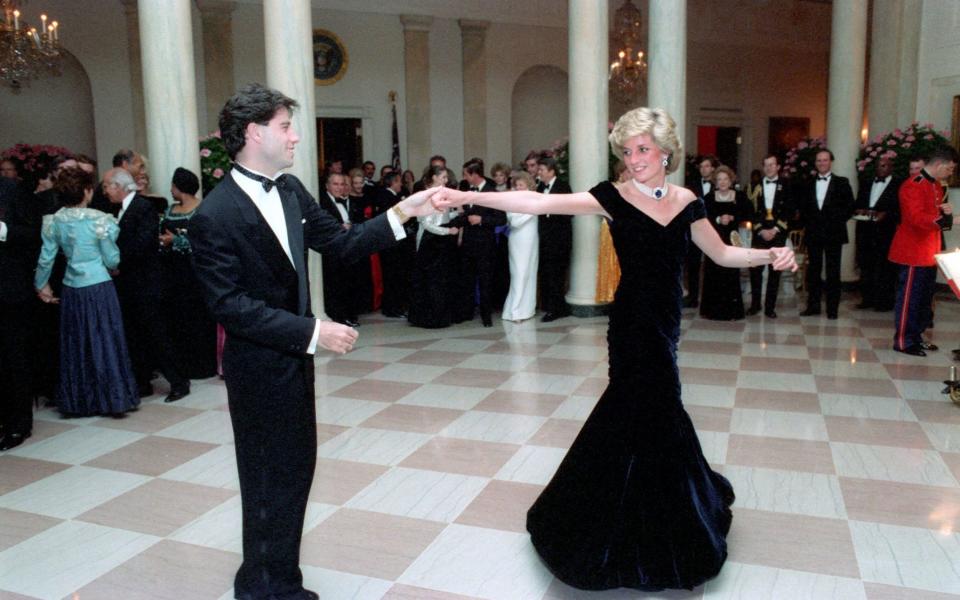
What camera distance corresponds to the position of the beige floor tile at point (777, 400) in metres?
5.20

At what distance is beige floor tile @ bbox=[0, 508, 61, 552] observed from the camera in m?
3.48

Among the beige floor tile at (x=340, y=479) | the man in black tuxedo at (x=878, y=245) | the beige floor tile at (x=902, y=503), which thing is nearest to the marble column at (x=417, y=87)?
the man in black tuxedo at (x=878, y=245)

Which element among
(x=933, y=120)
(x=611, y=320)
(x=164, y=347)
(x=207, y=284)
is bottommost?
(x=164, y=347)

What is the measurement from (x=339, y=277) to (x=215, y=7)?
6.07m

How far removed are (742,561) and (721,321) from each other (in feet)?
18.4

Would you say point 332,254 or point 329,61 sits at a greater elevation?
point 329,61

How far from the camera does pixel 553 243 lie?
337 inches

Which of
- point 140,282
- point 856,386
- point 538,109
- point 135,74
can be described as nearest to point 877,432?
point 856,386

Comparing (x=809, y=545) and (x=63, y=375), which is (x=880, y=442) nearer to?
(x=809, y=545)

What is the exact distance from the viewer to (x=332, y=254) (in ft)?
9.14

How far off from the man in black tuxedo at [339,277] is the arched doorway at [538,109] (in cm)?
680

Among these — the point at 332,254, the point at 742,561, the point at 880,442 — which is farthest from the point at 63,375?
the point at 880,442

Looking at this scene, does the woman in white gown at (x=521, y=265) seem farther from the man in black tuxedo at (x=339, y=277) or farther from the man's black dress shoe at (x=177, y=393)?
the man's black dress shoe at (x=177, y=393)

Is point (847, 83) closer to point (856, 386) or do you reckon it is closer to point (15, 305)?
point (856, 386)
